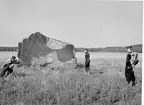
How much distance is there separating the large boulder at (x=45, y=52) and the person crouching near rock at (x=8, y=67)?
7cm

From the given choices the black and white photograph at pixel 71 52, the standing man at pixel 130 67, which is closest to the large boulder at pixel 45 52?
the black and white photograph at pixel 71 52

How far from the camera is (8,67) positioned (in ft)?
7.56

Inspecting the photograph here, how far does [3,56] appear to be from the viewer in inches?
91.7

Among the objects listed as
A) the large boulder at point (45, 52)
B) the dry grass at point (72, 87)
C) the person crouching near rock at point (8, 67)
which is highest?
the large boulder at point (45, 52)

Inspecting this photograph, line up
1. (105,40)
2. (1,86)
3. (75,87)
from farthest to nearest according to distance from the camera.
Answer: (105,40), (75,87), (1,86)

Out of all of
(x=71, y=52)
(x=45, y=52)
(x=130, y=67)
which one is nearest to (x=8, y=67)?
(x=45, y=52)

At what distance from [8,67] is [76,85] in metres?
0.79

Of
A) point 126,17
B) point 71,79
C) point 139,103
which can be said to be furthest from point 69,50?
point 139,103

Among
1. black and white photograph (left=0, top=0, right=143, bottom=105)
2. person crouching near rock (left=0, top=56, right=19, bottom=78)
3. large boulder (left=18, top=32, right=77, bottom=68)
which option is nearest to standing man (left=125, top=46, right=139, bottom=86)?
black and white photograph (left=0, top=0, right=143, bottom=105)

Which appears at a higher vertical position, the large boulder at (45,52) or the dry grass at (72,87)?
the large boulder at (45,52)

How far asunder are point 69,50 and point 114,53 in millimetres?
568

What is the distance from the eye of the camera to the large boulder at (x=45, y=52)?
2348mm

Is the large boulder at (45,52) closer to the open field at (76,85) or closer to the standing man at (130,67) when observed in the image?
the open field at (76,85)

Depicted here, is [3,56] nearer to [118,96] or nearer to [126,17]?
[118,96]
